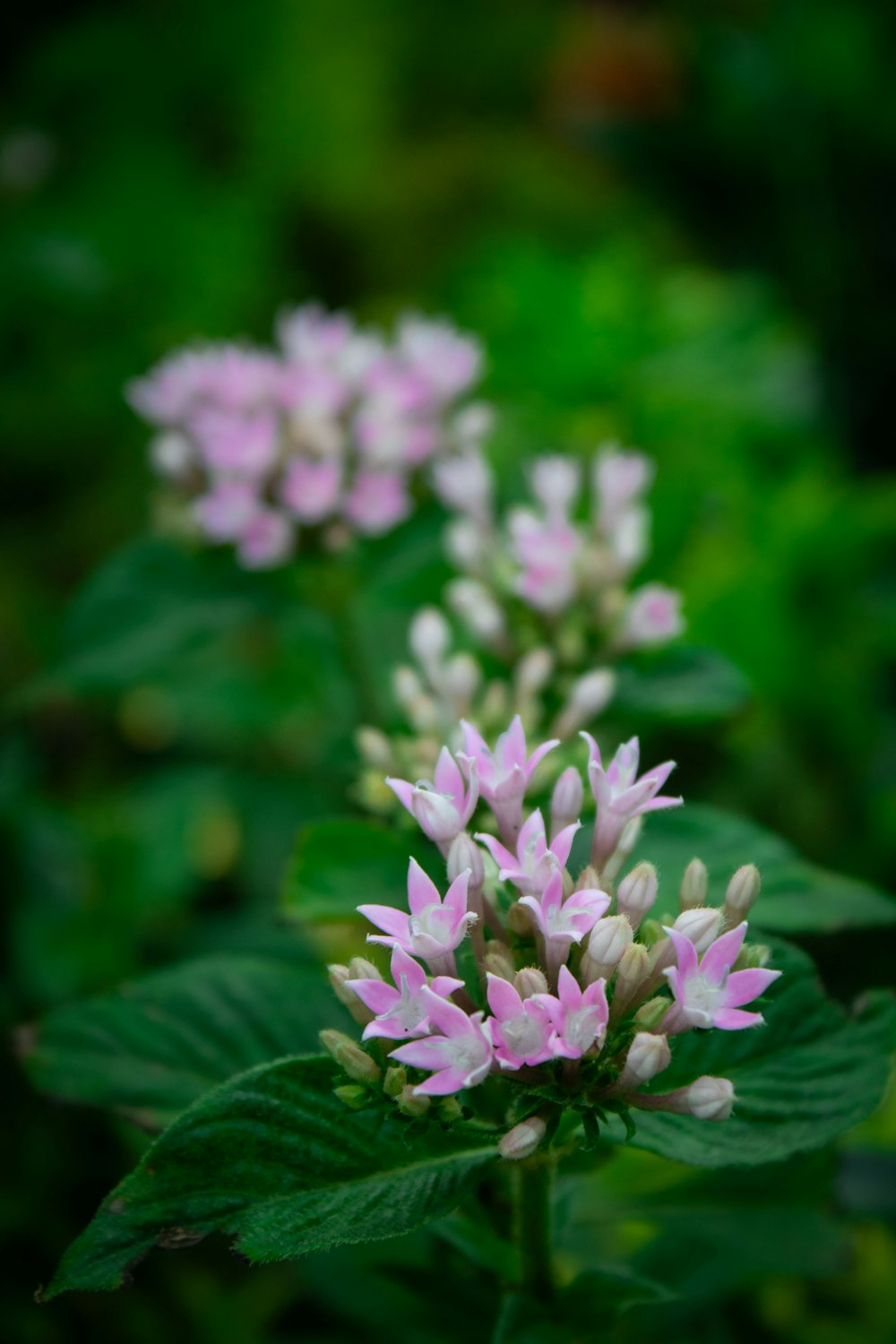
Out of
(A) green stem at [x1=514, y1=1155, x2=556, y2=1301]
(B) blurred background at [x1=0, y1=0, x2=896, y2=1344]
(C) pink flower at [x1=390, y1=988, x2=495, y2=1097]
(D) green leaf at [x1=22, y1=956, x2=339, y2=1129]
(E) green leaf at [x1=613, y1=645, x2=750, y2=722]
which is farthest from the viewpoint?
(B) blurred background at [x1=0, y1=0, x2=896, y2=1344]

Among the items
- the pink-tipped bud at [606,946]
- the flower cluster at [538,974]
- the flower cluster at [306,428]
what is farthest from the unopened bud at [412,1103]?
the flower cluster at [306,428]

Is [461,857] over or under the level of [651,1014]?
over

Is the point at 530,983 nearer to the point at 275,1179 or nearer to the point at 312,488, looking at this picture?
the point at 275,1179

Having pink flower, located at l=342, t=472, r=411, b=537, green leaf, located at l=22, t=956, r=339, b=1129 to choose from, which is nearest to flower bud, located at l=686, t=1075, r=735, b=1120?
green leaf, located at l=22, t=956, r=339, b=1129

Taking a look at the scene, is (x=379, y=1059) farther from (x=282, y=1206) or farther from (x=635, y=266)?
(x=635, y=266)

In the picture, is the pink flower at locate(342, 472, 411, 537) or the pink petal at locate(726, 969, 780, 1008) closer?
the pink petal at locate(726, 969, 780, 1008)

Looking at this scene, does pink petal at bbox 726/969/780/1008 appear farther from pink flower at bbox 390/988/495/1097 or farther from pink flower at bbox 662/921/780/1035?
pink flower at bbox 390/988/495/1097

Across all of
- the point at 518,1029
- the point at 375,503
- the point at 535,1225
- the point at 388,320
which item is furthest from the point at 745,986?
the point at 388,320
